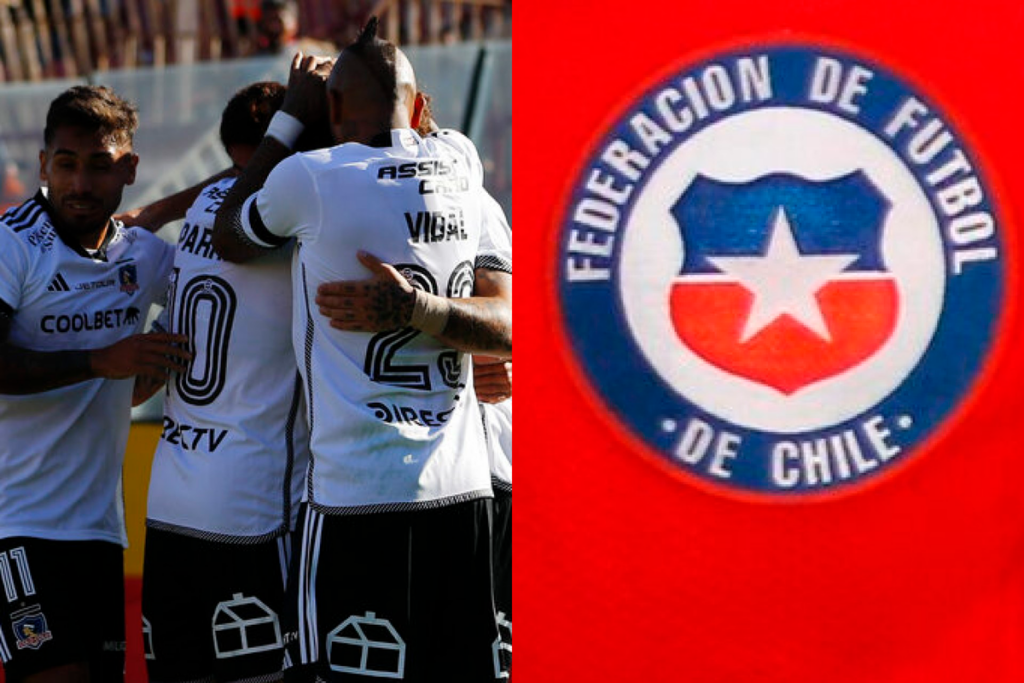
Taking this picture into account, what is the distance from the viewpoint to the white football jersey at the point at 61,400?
12.2 ft

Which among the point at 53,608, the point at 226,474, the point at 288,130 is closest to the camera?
the point at 288,130

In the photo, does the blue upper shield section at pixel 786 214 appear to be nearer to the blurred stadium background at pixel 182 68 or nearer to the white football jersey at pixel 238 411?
the white football jersey at pixel 238 411

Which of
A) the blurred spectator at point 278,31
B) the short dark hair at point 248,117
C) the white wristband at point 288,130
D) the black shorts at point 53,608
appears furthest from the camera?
the blurred spectator at point 278,31

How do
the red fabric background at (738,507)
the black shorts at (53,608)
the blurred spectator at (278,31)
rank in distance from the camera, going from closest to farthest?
1. the red fabric background at (738,507)
2. the black shorts at (53,608)
3. the blurred spectator at (278,31)

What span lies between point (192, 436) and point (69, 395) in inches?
16.8

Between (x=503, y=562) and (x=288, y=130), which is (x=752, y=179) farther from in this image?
(x=503, y=562)

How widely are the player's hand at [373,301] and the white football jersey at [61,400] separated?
1.00m

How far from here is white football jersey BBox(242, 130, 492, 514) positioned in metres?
3.07

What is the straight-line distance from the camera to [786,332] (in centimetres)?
173

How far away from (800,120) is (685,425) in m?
0.36

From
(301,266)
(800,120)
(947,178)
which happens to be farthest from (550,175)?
(301,266)

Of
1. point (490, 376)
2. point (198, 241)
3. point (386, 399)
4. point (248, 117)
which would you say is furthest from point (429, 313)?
point (248, 117)

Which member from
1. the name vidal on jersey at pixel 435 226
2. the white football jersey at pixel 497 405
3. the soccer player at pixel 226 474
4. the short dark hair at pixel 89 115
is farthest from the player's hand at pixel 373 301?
the short dark hair at pixel 89 115

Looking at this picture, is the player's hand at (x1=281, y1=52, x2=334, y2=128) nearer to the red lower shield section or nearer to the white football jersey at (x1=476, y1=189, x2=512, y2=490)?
the white football jersey at (x1=476, y1=189, x2=512, y2=490)
